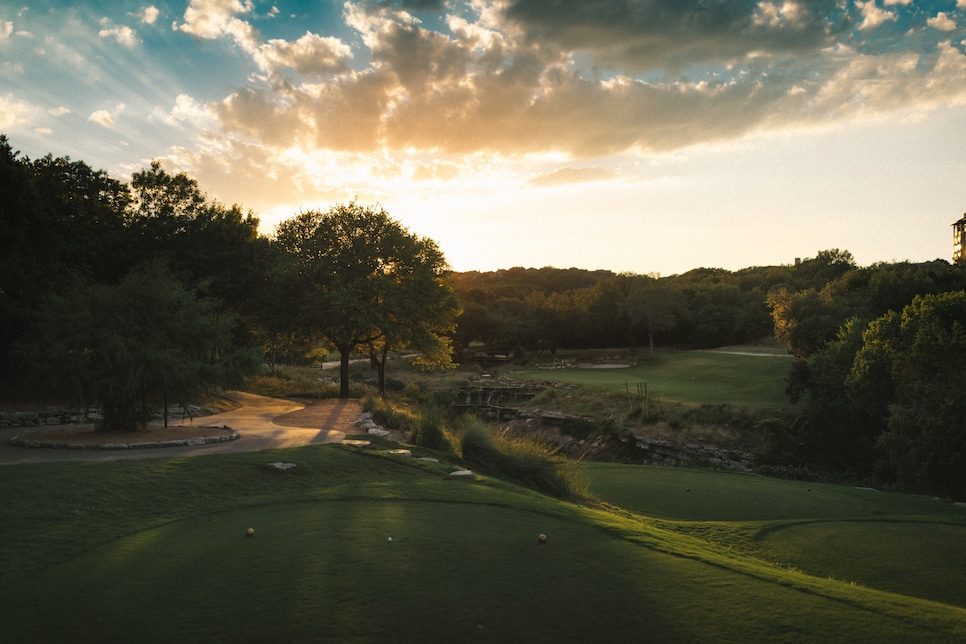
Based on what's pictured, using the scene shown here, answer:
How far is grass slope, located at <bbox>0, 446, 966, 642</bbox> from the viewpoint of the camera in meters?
4.47

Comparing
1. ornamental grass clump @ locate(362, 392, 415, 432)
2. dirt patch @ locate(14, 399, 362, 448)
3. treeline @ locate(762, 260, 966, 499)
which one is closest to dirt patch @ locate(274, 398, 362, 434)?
dirt patch @ locate(14, 399, 362, 448)

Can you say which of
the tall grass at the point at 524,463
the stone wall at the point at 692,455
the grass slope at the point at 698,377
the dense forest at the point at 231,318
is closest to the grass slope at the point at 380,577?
the tall grass at the point at 524,463

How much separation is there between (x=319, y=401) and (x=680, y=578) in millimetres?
23998

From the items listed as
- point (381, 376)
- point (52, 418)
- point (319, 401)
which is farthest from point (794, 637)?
point (381, 376)

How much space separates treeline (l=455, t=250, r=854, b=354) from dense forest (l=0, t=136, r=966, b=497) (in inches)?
1012

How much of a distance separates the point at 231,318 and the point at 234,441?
184 inches

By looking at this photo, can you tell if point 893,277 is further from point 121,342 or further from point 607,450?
point 121,342

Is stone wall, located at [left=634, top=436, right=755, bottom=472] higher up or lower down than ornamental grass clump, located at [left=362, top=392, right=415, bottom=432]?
lower down

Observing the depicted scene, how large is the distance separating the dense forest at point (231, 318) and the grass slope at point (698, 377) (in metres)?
3.36

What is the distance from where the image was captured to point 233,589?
5082mm

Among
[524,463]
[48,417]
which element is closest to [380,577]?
[524,463]

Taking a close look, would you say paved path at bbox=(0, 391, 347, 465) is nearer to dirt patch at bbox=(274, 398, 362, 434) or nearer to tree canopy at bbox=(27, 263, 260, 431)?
dirt patch at bbox=(274, 398, 362, 434)

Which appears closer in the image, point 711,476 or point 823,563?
point 823,563

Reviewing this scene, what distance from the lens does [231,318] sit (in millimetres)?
18469
